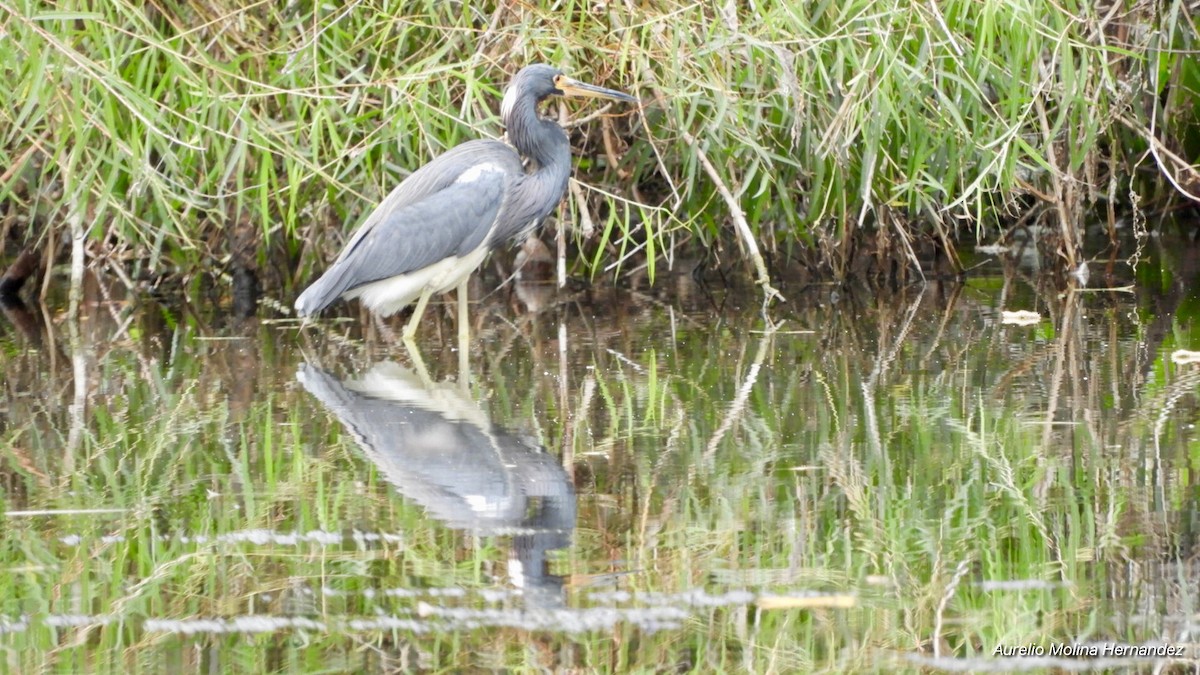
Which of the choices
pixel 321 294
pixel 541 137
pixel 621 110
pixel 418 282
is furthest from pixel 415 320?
pixel 621 110

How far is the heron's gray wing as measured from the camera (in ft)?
22.8

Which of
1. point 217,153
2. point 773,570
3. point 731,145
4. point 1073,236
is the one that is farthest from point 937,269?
point 773,570

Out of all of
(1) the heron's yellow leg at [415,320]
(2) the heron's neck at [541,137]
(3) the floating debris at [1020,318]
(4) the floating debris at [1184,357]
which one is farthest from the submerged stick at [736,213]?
(4) the floating debris at [1184,357]

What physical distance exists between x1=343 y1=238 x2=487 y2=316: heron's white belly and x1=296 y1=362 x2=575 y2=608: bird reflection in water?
1236mm

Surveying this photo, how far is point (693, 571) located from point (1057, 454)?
1333 millimetres

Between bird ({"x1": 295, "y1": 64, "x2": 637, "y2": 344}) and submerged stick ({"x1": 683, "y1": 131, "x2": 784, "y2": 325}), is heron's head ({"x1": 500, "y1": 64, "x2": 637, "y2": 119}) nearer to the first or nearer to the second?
bird ({"x1": 295, "y1": 64, "x2": 637, "y2": 344})

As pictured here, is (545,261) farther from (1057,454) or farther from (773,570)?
(773,570)

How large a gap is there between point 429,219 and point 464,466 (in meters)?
2.73

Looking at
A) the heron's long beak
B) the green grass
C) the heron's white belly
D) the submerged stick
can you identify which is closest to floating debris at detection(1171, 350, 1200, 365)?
the green grass

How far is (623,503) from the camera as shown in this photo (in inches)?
155

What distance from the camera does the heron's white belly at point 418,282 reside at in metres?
7.20

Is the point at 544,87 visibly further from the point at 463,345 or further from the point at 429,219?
the point at 463,345

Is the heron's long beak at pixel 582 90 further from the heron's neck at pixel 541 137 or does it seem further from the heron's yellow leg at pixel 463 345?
the heron's yellow leg at pixel 463 345

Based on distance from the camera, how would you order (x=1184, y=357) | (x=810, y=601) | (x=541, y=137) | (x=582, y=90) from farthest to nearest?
(x=541, y=137) → (x=582, y=90) → (x=1184, y=357) → (x=810, y=601)
